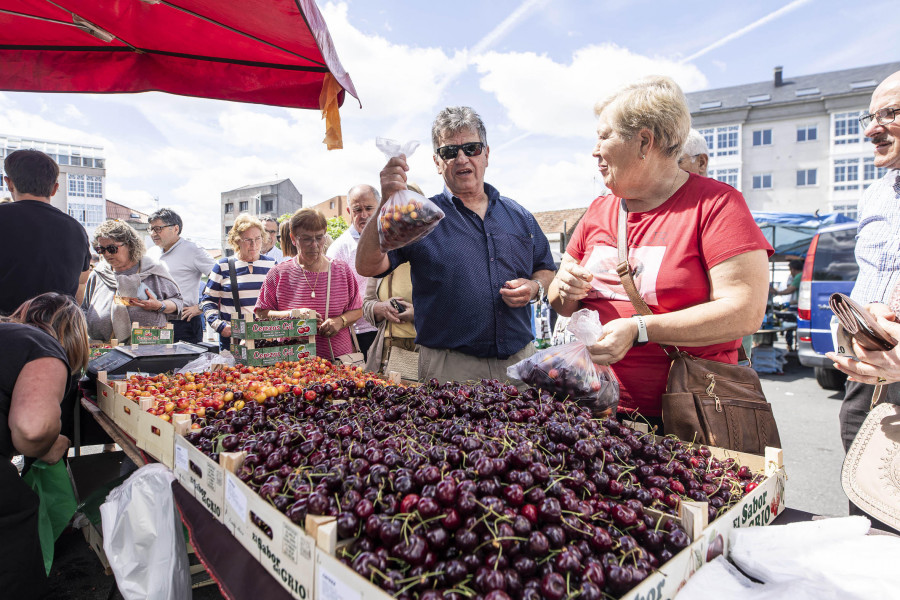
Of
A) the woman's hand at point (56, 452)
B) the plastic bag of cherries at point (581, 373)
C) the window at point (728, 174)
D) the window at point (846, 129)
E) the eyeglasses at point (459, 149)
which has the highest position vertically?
the window at point (846, 129)

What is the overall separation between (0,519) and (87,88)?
2878 millimetres

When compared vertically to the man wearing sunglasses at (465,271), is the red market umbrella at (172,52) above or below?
above

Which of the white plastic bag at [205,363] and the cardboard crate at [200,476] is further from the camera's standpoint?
the white plastic bag at [205,363]

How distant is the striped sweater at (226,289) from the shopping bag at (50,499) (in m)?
2.33

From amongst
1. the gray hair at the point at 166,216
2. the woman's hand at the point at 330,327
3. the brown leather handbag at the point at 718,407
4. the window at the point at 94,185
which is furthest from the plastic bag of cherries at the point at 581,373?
the window at the point at 94,185

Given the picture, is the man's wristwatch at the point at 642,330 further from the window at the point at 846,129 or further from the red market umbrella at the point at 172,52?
the window at the point at 846,129

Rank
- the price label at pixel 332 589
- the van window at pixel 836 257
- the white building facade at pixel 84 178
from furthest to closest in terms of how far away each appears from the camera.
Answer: the white building facade at pixel 84 178 → the van window at pixel 836 257 → the price label at pixel 332 589

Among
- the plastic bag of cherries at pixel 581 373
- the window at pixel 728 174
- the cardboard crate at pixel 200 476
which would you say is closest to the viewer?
the cardboard crate at pixel 200 476

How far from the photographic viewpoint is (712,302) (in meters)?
1.60

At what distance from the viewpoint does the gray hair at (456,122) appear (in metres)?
2.51

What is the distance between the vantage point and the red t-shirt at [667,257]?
163cm

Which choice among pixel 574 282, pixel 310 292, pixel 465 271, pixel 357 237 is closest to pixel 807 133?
pixel 357 237

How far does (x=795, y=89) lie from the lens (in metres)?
40.9

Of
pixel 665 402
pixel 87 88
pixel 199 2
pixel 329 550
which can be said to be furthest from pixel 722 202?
pixel 87 88
